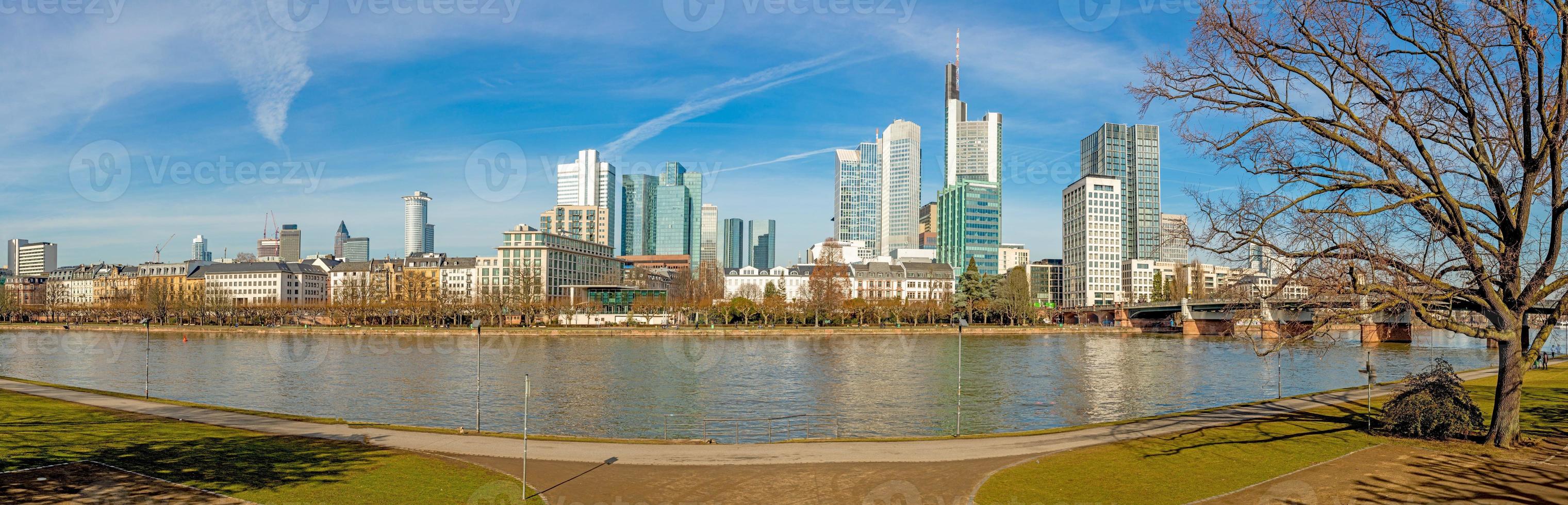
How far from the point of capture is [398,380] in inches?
2357

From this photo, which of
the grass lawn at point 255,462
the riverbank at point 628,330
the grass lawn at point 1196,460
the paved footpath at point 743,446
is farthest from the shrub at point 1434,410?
the riverbank at point 628,330

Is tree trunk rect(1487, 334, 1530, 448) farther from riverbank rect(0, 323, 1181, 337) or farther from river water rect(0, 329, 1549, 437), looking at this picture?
riverbank rect(0, 323, 1181, 337)

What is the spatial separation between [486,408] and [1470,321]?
4134 cm

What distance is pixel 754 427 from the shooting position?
39250 millimetres

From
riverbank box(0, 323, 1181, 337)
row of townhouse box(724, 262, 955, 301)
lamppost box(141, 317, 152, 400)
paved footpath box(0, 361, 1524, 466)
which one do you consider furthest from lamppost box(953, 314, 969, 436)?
row of townhouse box(724, 262, 955, 301)

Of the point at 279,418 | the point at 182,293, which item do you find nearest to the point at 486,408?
the point at 279,418

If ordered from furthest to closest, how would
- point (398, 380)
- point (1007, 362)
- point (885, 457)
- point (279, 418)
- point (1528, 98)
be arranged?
point (1007, 362) → point (398, 380) → point (279, 418) → point (885, 457) → point (1528, 98)

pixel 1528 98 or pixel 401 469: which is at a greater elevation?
pixel 1528 98

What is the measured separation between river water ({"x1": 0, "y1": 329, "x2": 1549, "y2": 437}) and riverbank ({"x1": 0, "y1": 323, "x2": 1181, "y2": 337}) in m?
12.7

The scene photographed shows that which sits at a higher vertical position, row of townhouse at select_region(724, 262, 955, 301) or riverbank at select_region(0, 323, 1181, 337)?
row of townhouse at select_region(724, 262, 955, 301)

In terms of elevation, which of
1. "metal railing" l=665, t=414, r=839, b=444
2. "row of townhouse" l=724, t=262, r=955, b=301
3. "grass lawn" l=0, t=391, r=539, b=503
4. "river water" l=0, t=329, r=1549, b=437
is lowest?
"river water" l=0, t=329, r=1549, b=437

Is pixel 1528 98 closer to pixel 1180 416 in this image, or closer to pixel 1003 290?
pixel 1180 416

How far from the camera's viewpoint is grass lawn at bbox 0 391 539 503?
21.3 metres

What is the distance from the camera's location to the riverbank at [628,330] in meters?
122
